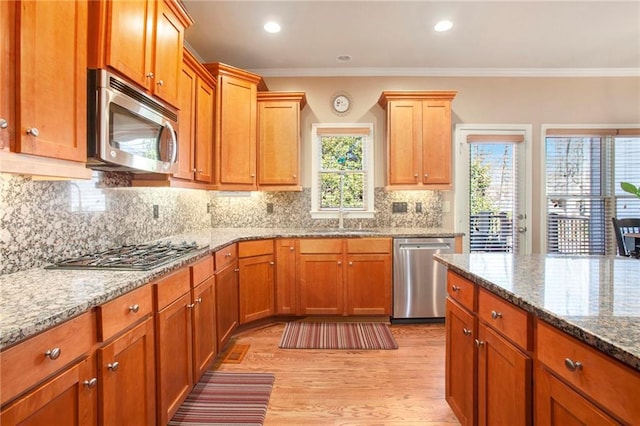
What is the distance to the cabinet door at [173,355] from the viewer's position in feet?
5.33

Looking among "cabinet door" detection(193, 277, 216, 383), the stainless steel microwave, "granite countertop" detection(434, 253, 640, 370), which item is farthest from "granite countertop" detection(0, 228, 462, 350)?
"granite countertop" detection(434, 253, 640, 370)

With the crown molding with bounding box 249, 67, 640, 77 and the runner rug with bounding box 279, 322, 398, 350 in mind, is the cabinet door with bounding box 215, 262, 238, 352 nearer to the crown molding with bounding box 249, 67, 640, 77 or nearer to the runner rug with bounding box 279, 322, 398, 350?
the runner rug with bounding box 279, 322, 398, 350

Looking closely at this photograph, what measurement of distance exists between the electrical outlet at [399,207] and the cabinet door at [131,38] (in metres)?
2.84

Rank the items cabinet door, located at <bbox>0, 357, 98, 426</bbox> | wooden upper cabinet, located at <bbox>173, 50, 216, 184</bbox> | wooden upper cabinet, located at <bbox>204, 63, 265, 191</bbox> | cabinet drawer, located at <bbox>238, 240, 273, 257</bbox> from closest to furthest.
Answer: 1. cabinet door, located at <bbox>0, 357, 98, 426</bbox>
2. wooden upper cabinet, located at <bbox>173, 50, 216, 184</bbox>
3. cabinet drawer, located at <bbox>238, 240, 273, 257</bbox>
4. wooden upper cabinet, located at <bbox>204, 63, 265, 191</bbox>

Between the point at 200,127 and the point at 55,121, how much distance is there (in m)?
1.74

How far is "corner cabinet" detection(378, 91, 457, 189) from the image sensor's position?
3.61 meters

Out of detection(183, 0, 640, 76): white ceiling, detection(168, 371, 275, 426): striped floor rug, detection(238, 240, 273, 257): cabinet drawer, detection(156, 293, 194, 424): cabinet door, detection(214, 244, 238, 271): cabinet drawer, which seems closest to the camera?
detection(156, 293, 194, 424): cabinet door

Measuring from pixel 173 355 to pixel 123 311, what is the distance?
59 centimetres

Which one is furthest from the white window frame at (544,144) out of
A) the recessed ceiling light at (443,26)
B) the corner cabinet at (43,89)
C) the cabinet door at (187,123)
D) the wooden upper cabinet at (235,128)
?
the corner cabinet at (43,89)

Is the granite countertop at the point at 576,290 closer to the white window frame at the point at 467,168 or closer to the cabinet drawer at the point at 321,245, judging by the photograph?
the cabinet drawer at the point at 321,245

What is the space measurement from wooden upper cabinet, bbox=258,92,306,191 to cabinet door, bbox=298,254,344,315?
2.91ft

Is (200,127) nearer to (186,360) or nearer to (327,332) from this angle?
(186,360)

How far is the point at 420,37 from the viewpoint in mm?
3160

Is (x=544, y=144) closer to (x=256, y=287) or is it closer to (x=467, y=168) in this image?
(x=467, y=168)
